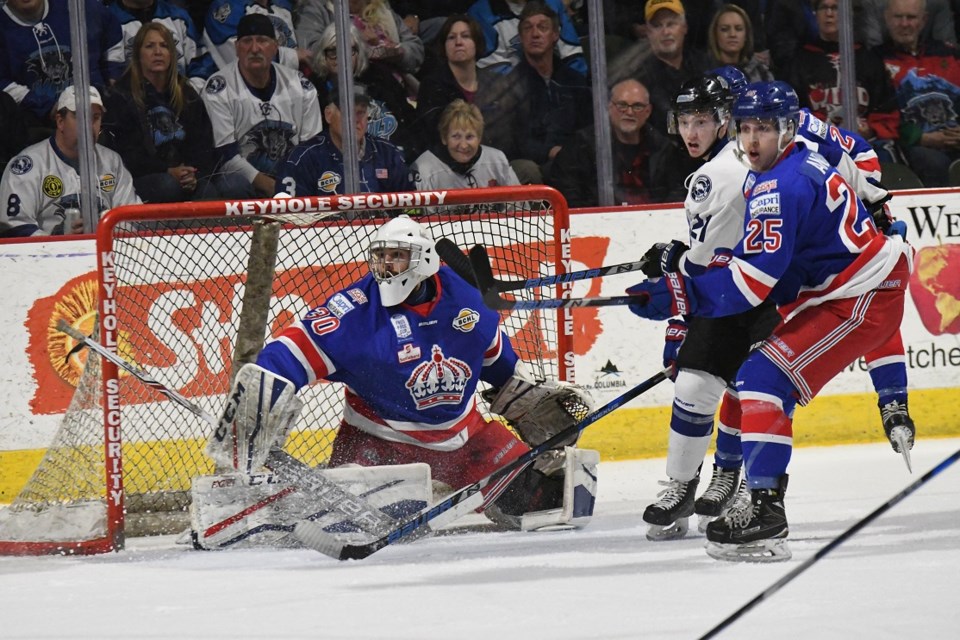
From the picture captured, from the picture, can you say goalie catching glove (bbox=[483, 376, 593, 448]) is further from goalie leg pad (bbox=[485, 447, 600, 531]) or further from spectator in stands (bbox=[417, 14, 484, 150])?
spectator in stands (bbox=[417, 14, 484, 150])

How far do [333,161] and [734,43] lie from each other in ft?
5.40

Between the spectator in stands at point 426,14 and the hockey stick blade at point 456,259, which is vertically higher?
the spectator in stands at point 426,14

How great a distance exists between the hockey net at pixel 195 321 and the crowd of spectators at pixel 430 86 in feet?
1.31

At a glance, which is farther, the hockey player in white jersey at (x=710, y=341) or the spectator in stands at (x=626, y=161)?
the spectator in stands at (x=626, y=161)

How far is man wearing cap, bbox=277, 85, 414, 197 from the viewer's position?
5004mm

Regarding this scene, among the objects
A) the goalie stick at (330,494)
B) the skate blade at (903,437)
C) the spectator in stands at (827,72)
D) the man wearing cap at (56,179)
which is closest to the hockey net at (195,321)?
the man wearing cap at (56,179)

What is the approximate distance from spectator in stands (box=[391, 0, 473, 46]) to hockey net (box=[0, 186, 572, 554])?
2.35 ft

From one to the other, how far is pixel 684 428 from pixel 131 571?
143 centimetres

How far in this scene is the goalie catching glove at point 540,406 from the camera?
387 centimetres

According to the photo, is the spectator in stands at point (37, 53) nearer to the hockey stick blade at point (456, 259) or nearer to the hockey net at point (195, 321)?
the hockey net at point (195, 321)

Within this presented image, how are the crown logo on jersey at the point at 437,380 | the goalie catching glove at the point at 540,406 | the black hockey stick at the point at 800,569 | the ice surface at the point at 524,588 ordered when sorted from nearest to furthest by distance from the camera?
the black hockey stick at the point at 800,569 → the ice surface at the point at 524,588 → the crown logo on jersey at the point at 437,380 → the goalie catching glove at the point at 540,406

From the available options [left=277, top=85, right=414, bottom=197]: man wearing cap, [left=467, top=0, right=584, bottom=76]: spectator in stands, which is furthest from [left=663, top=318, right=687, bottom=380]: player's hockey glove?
[left=467, top=0, right=584, bottom=76]: spectator in stands

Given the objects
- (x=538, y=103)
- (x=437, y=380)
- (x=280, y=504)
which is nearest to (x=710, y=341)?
(x=437, y=380)

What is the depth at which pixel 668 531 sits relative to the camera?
11.7ft
